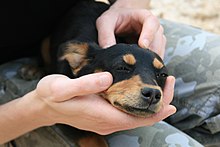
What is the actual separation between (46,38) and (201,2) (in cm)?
135

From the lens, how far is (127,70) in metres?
1.11

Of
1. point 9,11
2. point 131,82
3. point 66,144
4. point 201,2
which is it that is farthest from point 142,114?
point 201,2

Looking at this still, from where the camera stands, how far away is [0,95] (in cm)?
141

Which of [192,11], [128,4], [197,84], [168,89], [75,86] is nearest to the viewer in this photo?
[75,86]

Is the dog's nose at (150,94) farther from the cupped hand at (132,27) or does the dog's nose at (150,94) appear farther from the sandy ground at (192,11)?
the sandy ground at (192,11)

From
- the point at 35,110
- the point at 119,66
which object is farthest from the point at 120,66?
the point at 35,110

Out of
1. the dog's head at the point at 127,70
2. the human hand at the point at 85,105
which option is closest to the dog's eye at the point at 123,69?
the dog's head at the point at 127,70

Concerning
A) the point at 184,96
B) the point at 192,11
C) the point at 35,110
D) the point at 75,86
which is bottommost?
the point at 192,11

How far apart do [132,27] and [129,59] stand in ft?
0.88

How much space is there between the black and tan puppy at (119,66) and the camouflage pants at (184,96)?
0.11 meters

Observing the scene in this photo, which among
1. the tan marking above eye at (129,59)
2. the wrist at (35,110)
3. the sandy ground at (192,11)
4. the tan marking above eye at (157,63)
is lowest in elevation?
the sandy ground at (192,11)

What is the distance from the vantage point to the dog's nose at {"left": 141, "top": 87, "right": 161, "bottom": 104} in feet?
3.31

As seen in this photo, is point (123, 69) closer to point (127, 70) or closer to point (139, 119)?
point (127, 70)

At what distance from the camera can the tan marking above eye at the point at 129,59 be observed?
1.13 meters
